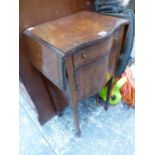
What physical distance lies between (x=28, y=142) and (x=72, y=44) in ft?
2.91

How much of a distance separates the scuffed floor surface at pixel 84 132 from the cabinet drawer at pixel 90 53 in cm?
54

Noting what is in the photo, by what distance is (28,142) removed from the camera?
1.30 m

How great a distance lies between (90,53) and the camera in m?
0.83

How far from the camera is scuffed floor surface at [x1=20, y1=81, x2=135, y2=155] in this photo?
124 cm

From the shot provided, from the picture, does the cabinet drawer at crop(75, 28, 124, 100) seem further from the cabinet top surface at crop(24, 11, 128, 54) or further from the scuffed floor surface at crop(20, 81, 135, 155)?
the scuffed floor surface at crop(20, 81, 135, 155)

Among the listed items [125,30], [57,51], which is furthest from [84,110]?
[57,51]

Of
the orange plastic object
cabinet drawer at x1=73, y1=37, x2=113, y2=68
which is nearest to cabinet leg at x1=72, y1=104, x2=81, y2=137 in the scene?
cabinet drawer at x1=73, y1=37, x2=113, y2=68

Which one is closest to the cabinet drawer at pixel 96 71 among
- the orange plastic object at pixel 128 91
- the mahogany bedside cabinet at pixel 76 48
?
the mahogany bedside cabinet at pixel 76 48

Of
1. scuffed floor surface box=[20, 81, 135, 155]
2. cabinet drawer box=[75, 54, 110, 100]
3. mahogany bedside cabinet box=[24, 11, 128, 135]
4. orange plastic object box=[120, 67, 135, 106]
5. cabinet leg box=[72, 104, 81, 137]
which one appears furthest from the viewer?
orange plastic object box=[120, 67, 135, 106]
